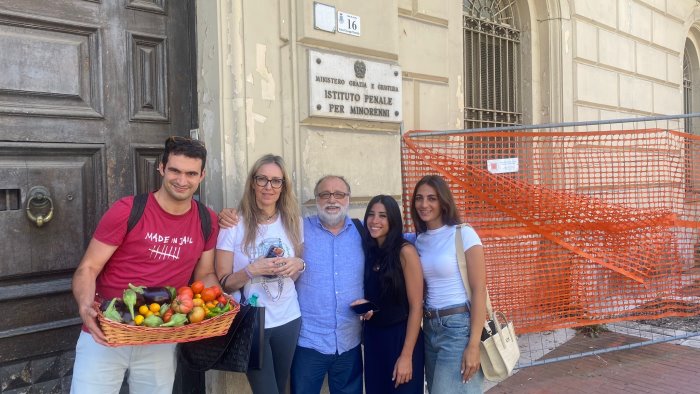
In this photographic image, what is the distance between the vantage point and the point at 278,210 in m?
3.25

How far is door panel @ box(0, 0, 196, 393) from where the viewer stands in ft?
10.5

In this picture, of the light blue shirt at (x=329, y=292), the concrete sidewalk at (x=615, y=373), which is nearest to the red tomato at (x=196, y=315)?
the light blue shirt at (x=329, y=292)

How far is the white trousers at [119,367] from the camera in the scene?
8.52 feet

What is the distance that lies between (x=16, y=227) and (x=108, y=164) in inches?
25.1

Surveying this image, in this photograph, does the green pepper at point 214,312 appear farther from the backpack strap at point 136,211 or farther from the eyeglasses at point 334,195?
the eyeglasses at point 334,195

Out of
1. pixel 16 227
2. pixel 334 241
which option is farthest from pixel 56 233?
pixel 334 241

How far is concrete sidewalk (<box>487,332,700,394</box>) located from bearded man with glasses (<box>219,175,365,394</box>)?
7.31 feet

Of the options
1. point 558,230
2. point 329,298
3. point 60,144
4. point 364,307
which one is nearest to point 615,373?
point 558,230

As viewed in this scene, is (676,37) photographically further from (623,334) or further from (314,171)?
(314,171)

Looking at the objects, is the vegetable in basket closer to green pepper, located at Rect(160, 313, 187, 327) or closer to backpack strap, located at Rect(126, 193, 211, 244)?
green pepper, located at Rect(160, 313, 187, 327)

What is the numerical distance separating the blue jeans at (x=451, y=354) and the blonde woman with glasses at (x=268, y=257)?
816 millimetres

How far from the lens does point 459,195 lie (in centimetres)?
474

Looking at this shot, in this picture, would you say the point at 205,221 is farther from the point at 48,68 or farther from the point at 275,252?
the point at 48,68

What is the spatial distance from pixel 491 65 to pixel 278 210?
15.6ft
